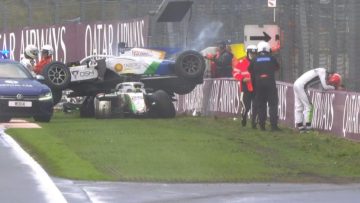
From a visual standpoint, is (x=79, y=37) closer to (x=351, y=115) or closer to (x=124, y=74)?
(x=124, y=74)

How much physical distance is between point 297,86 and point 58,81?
664 centimetres

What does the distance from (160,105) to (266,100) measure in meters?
3.98

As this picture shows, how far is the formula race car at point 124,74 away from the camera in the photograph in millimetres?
23906

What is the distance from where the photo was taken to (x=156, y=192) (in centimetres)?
1158

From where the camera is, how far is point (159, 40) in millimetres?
29609

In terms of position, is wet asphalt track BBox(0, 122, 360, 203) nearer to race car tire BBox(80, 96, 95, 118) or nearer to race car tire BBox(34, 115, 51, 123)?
race car tire BBox(34, 115, 51, 123)

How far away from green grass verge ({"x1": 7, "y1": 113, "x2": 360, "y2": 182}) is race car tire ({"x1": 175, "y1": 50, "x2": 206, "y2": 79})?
9.73 ft

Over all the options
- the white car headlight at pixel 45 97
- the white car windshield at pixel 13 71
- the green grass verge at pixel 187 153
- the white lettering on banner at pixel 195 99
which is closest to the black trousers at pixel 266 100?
the green grass verge at pixel 187 153

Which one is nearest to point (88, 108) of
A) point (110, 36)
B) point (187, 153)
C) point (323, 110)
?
point (323, 110)

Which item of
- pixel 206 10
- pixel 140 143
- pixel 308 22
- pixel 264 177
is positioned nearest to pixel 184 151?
pixel 140 143

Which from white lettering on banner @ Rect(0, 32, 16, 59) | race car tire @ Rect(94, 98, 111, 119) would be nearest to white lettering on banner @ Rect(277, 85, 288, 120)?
race car tire @ Rect(94, 98, 111, 119)

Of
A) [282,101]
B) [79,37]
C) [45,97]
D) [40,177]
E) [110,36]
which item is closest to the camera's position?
[40,177]

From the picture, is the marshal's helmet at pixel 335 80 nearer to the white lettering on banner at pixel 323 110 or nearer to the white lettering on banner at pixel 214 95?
the white lettering on banner at pixel 323 110

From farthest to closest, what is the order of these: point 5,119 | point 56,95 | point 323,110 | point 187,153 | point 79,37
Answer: point 79,37 < point 56,95 < point 5,119 < point 323,110 < point 187,153
